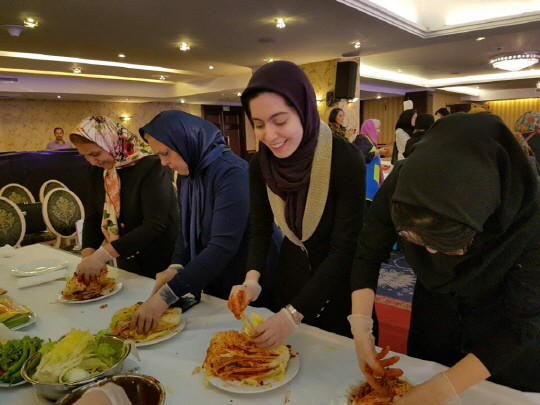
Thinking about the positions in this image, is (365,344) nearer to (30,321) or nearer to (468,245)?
(468,245)

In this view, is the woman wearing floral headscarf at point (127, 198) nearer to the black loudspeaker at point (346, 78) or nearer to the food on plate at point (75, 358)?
the food on plate at point (75, 358)

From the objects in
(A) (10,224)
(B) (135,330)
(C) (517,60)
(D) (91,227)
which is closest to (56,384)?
(B) (135,330)

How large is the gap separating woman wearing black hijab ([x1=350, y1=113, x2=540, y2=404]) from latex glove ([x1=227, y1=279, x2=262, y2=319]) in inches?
12.3

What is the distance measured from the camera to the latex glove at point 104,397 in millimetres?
680

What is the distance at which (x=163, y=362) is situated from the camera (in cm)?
103

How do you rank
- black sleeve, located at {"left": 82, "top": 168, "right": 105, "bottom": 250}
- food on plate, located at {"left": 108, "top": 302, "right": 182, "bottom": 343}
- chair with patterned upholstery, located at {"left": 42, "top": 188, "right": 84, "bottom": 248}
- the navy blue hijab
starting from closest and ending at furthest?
1. food on plate, located at {"left": 108, "top": 302, "right": 182, "bottom": 343}
2. the navy blue hijab
3. black sleeve, located at {"left": 82, "top": 168, "right": 105, "bottom": 250}
4. chair with patterned upholstery, located at {"left": 42, "top": 188, "right": 84, "bottom": 248}

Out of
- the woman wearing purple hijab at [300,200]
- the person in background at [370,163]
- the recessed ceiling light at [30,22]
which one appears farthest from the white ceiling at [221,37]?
the woman wearing purple hijab at [300,200]

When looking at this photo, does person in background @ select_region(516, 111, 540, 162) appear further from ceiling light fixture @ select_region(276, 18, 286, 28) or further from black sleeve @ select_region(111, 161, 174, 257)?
black sleeve @ select_region(111, 161, 174, 257)

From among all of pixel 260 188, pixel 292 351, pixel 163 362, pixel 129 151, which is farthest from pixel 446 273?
pixel 129 151

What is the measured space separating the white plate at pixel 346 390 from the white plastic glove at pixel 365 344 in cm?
3

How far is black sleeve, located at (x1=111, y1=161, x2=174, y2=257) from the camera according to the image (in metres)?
1.59

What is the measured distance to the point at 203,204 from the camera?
1.45 metres

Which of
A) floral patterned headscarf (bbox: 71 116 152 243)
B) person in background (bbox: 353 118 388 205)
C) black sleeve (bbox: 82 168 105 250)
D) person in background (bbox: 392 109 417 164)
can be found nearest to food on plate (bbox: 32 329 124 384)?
floral patterned headscarf (bbox: 71 116 152 243)

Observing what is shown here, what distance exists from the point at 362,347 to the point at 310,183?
18.8 inches
